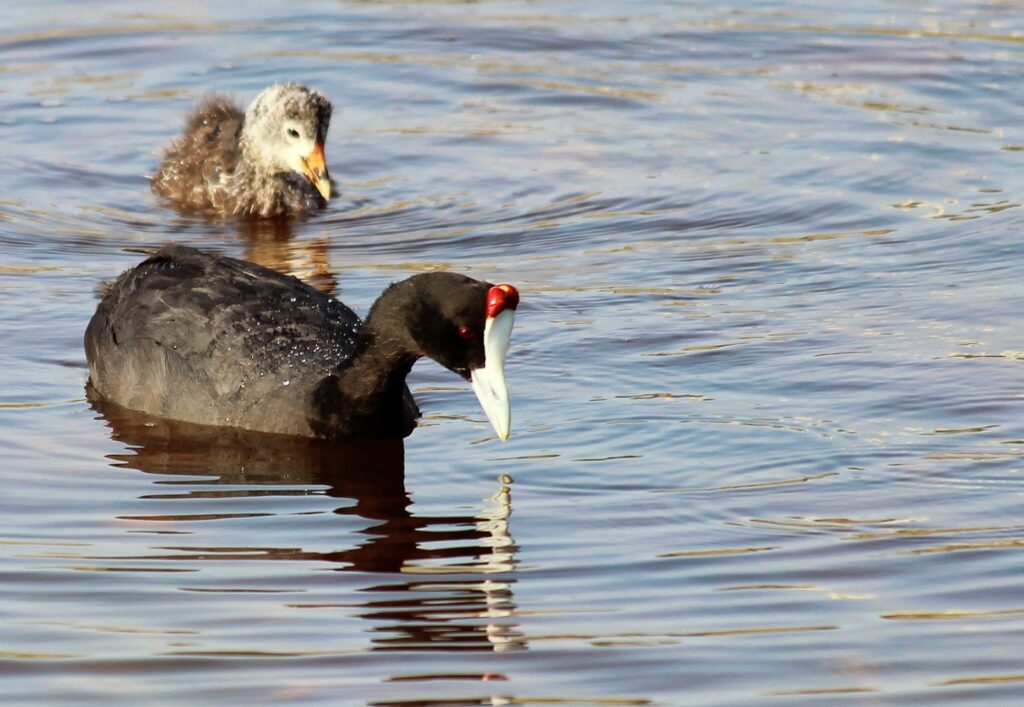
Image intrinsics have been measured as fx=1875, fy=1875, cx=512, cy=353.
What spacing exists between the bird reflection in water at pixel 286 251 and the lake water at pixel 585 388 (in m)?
0.03

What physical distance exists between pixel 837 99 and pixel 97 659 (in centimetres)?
825

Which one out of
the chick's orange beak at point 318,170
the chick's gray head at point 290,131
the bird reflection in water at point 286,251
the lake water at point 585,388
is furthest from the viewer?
the chick's gray head at point 290,131

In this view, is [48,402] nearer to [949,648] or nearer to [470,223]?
[470,223]

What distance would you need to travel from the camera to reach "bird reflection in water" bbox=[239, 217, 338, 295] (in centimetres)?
936

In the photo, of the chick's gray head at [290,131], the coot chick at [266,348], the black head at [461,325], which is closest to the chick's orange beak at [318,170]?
the chick's gray head at [290,131]

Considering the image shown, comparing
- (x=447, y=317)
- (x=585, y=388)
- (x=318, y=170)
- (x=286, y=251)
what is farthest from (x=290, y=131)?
(x=447, y=317)

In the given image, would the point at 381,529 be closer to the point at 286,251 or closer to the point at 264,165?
the point at 286,251

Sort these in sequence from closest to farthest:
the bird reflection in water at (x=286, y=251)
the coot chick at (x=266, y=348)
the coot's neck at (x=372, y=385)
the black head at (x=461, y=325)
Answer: the black head at (x=461, y=325) → the coot chick at (x=266, y=348) → the coot's neck at (x=372, y=385) → the bird reflection in water at (x=286, y=251)

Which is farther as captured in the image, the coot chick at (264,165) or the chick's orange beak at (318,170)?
the coot chick at (264,165)

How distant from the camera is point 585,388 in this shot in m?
7.32

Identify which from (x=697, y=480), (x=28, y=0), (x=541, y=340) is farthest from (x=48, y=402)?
(x=28, y=0)

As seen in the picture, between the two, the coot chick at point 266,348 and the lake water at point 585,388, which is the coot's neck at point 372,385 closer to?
the coot chick at point 266,348

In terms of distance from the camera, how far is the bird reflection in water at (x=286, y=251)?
30.7 feet

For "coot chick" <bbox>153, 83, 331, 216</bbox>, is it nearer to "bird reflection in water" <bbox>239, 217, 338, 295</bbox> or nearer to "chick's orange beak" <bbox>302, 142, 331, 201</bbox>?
"chick's orange beak" <bbox>302, 142, 331, 201</bbox>
